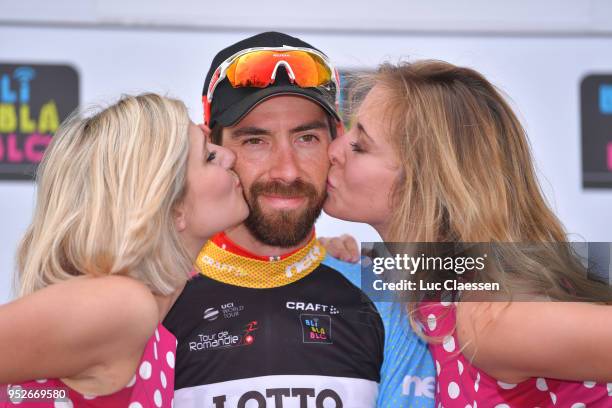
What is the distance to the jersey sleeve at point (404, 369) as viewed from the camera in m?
→ 2.32

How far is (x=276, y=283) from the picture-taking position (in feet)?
8.32

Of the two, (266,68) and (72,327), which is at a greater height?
(266,68)

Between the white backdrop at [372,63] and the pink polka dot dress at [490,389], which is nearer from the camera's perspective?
the pink polka dot dress at [490,389]

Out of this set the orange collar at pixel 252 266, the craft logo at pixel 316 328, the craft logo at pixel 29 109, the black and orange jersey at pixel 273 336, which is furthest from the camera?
the craft logo at pixel 29 109

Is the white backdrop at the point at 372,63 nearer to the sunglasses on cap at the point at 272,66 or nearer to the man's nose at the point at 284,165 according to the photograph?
the sunglasses on cap at the point at 272,66

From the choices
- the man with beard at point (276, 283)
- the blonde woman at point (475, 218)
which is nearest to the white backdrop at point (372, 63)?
the man with beard at point (276, 283)

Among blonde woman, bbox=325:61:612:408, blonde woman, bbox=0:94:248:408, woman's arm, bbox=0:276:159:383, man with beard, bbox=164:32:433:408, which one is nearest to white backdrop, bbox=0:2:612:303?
man with beard, bbox=164:32:433:408

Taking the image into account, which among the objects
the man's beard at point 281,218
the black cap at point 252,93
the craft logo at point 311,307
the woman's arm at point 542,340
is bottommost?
the craft logo at point 311,307

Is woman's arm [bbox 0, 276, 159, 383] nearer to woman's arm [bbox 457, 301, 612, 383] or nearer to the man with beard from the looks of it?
the man with beard

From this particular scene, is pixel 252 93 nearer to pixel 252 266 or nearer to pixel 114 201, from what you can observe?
pixel 252 266

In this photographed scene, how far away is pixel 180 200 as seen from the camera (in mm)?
2158

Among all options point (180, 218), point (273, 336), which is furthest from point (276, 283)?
point (180, 218)

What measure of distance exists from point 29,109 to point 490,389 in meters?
2.44

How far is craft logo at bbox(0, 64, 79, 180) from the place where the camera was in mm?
3500
